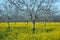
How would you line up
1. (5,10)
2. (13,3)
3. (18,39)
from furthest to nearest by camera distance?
(5,10) < (13,3) < (18,39)

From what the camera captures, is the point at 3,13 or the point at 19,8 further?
the point at 3,13

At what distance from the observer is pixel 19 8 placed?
27844mm

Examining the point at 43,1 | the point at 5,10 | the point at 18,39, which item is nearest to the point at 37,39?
the point at 18,39

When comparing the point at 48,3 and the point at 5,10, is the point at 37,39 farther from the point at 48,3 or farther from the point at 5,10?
the point at 5,10

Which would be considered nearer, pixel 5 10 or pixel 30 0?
pixel 30 0

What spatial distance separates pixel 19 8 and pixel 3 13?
69.0 ft

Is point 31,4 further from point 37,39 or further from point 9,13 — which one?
point 9,13

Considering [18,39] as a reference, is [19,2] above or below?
above

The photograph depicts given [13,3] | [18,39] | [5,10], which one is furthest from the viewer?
[5,10]

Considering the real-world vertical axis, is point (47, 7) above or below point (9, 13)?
above

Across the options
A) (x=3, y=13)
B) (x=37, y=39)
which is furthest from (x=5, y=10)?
(x=37, y=39)

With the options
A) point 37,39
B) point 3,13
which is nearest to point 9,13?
point 3,13

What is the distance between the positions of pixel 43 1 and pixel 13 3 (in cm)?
359

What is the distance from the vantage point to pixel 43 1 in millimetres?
27422
